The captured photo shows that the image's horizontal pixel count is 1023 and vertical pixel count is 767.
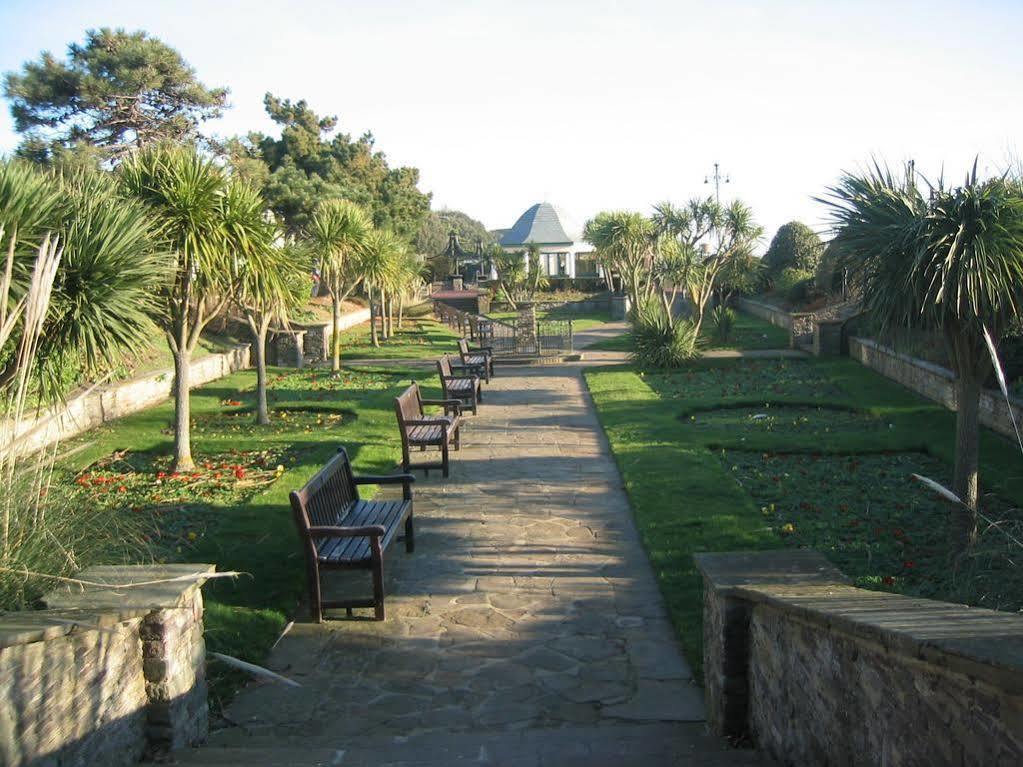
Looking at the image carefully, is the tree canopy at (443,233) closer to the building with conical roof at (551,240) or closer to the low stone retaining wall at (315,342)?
the building with conical roof at (551,240)

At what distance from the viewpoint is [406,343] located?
27.9 m

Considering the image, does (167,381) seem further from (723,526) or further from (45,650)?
(45,650)

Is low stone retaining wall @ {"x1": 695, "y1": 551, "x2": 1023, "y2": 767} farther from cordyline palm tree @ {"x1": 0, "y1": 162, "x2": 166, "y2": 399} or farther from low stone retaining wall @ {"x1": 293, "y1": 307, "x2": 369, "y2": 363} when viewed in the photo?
low stone retaining wall @ {"x1": 293, "y1": 307, "x2": 369, "y2": 363}

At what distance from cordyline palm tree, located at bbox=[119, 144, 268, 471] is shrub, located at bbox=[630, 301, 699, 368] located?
11031 mm

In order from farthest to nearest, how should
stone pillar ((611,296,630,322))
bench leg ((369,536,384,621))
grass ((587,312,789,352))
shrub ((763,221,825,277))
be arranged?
1. stone pillar ((611,296,630,322))
2. shrub ((763,221,825,277))
3. grass ((587,312,789,352))
4. bench leg ((369,536,384,621))

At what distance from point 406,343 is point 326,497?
21364mm

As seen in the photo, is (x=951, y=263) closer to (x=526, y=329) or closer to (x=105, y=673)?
(x=105, y=673)

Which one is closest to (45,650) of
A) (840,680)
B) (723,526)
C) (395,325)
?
(840,680)

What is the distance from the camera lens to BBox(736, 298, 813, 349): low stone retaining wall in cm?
2295

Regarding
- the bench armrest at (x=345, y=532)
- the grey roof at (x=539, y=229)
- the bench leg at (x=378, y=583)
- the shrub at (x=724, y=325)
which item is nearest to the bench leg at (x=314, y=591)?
the bench armrest at (x=345, y=532)

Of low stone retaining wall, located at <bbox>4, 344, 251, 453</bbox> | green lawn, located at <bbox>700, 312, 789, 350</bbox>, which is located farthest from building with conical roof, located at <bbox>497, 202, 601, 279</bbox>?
low stone retaining wall, located at <bbox>4, 344, 251, 453</bbox>

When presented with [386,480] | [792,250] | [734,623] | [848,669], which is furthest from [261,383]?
[792,250]

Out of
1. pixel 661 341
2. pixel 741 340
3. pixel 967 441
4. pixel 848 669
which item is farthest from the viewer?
pixel 741 340

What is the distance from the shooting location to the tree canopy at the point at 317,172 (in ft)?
105
